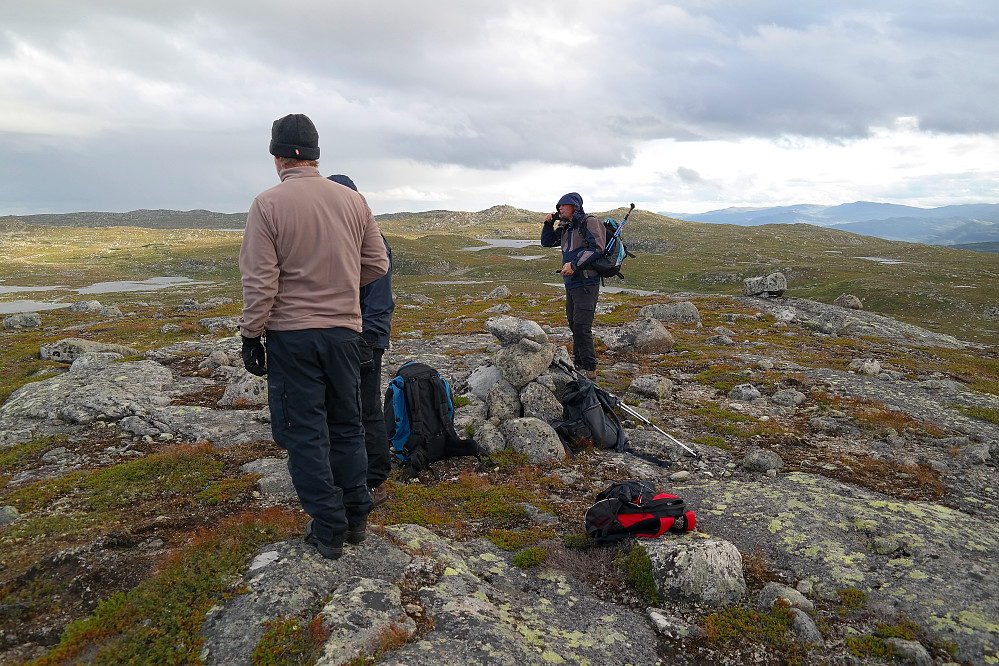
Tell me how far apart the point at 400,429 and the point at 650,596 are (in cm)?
552

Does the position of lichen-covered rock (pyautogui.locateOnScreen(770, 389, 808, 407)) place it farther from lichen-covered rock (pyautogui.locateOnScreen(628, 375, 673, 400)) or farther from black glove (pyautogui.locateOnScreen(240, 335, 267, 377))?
black glove (pyautogui.locateOnScreen(240, 335, 267, 377))

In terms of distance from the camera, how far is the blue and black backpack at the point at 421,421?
30.7ft

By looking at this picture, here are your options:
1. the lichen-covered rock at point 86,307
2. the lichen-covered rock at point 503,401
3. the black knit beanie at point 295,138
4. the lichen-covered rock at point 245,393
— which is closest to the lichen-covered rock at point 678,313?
the lichen-covered rock at point 503,401

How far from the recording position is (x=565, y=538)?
6980mm

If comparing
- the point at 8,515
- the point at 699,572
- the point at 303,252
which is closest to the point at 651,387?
the point at 699,572

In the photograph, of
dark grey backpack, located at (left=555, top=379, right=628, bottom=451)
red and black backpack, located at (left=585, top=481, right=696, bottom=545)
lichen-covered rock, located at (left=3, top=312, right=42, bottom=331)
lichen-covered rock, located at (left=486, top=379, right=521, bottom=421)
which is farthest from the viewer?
lichen-covered rock, located at (left=3, top=312, right=42, bottom=331)

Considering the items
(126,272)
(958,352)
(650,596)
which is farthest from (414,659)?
(126,272)

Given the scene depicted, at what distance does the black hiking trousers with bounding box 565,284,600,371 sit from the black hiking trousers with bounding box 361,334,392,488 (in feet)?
23.0

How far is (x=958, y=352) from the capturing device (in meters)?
25.4

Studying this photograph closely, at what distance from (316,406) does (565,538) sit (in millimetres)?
4165

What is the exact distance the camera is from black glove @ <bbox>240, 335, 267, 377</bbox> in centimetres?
504

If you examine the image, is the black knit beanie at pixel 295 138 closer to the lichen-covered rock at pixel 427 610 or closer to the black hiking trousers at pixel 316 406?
the black hiking trousers at pixel 316 406

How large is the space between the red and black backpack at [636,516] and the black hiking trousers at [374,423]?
319 centimetres

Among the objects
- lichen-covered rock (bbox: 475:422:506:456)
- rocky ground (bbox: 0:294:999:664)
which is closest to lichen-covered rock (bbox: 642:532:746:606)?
rocky ground (bbox: 0:294:999:664)
